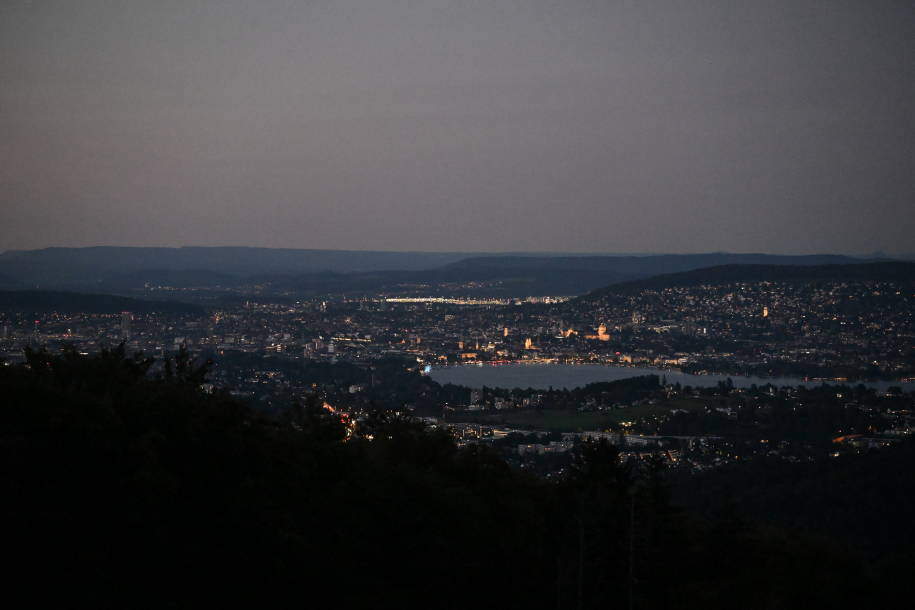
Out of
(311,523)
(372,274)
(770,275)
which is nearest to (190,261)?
(372,274)

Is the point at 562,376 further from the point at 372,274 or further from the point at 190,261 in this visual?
the point at 190,261

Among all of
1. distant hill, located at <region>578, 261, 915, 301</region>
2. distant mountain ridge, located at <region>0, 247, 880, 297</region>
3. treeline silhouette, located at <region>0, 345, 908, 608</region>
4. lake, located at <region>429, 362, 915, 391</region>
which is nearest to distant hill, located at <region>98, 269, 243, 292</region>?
distant mountain ridge, located at <region>0, 247, 880, 297</region>

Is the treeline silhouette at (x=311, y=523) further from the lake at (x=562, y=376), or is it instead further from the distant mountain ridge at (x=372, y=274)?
the distant mountain ridge at (x=372, y=274)

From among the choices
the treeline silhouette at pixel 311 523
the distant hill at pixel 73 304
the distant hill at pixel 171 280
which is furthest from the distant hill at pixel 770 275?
the treeline silhouette at pixel 311 523

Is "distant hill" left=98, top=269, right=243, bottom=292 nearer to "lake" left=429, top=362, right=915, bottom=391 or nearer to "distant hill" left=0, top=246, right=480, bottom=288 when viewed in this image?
"distant hill" left=0, top=246, right=480, bottom=288

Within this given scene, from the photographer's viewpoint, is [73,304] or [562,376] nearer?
[562,376]

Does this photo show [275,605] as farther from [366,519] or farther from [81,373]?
[81,373]
